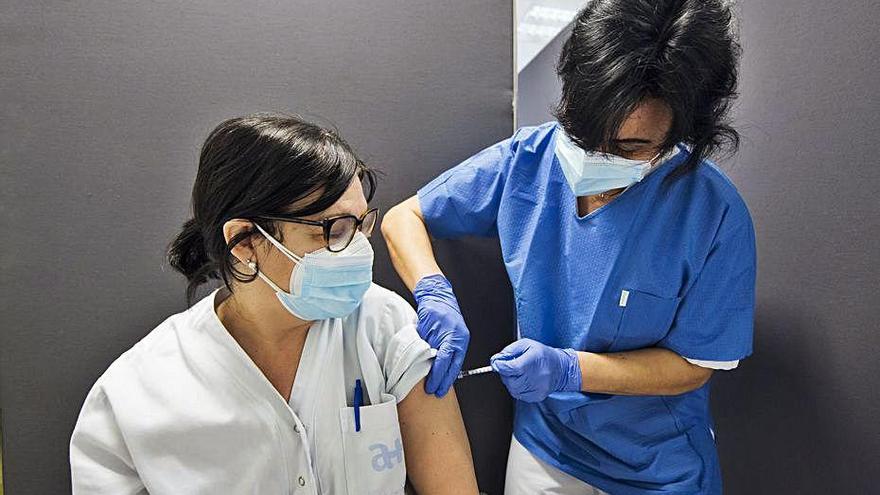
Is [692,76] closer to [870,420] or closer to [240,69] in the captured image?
[870,420]

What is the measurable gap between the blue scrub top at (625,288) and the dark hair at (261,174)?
39cm

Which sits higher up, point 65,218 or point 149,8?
point 149,8

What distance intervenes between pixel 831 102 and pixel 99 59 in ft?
5.23

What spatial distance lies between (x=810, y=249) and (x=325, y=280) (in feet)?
3.50

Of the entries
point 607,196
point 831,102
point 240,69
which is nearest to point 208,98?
point 240,69

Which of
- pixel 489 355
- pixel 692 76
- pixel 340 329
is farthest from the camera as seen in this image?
pixel 489 355

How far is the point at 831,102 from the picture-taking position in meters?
1.28

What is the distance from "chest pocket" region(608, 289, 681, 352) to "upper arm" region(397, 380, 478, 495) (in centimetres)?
37

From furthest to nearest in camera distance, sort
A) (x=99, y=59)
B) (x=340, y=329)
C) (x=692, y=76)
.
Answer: (x=99, y=59) < (x=340, y=329) < (x=692, y=76)

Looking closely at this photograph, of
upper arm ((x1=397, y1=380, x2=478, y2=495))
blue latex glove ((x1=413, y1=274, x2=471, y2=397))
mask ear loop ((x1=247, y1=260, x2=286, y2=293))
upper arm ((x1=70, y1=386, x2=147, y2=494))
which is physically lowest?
upper arm ((x1=397, y1=380, x2=478, y2=495))

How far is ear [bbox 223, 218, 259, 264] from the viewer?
1056 mm

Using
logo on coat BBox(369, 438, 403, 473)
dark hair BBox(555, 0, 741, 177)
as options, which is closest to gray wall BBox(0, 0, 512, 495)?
dark hair BBox(555, 0, 741, 177)

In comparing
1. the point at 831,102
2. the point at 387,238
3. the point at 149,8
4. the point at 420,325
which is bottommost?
the point at 420,325

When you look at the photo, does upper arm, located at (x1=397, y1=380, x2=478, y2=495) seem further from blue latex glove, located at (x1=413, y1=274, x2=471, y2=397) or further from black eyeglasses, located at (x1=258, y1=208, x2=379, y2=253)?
black eyeglasses, located at (x1=258, y1=208, x2=379, y2=253)
